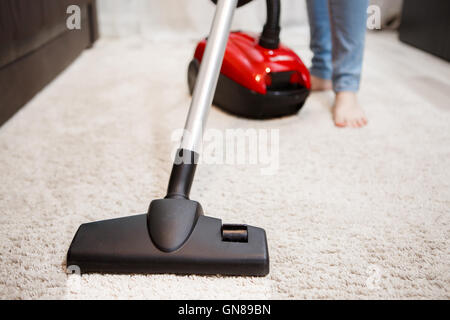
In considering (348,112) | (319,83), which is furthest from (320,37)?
(348,112)

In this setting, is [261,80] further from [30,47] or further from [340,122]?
[30,47]

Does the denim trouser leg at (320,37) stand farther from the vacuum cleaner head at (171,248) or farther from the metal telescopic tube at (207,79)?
the vacuum cleaner head at (171,248)

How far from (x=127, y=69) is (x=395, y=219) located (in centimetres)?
108

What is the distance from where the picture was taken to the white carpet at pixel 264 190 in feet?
1.58

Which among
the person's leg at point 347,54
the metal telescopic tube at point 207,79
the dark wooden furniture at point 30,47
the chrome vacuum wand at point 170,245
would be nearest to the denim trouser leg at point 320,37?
the person's leg at point 347,54

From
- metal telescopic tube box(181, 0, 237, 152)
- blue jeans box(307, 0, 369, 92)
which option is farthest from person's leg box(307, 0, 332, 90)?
metal telescopic tube box(181, 0, 237, 152)

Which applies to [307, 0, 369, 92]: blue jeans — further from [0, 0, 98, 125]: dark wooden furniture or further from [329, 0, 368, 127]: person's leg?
[0, 0, 98, 125]: dark wooden furniture

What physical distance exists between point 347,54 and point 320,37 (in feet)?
0.62

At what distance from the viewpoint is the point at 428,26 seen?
1.63 meters

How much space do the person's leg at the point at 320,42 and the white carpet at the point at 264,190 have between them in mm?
53

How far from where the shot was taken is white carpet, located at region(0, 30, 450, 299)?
481 millimetres

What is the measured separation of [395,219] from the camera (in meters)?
0.61

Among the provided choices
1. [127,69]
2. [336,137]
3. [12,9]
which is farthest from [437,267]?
[127,69]

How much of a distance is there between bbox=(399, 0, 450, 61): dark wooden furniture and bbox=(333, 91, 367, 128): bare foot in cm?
73
